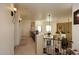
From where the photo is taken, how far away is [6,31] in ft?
6.41

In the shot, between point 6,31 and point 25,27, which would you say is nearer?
point 6,31

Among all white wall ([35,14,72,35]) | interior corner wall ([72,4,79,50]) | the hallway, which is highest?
white wall ([35,14,72,35])

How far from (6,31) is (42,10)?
61 cm

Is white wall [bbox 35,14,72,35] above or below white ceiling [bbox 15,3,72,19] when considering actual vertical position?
below

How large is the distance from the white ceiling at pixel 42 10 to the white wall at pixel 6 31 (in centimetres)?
19

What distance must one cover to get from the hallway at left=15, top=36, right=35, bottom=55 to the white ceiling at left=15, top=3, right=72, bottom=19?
13.7 inches

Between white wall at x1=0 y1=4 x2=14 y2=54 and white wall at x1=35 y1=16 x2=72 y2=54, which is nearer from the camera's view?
white wall at x1=0 y1=4 x2=14 y2=54

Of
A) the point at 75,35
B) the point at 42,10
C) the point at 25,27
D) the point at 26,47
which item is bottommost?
the point at 26,47

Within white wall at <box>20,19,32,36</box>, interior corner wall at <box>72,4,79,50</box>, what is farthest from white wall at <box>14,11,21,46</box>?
interior corner wall at <box>72,4,79,50</box>

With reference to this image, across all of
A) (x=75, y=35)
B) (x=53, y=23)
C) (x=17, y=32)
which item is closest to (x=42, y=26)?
(x=53, y=23)

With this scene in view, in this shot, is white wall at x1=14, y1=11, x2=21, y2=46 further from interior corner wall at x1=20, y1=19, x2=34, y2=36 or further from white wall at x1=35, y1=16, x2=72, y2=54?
white wall at x1=35, y1=16, x2=72, y2=54

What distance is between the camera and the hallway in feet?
6.38

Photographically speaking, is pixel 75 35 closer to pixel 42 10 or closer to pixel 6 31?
pixel 42 10

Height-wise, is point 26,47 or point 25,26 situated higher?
point 25,26
